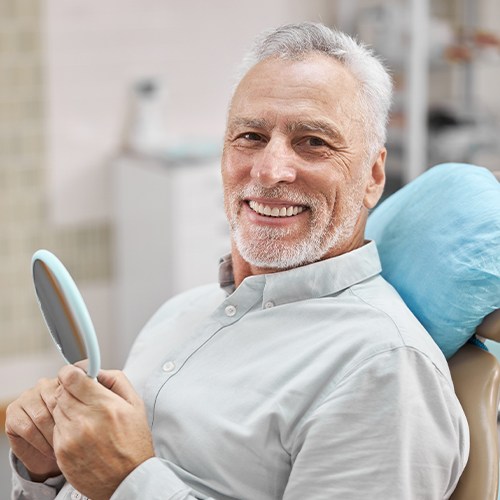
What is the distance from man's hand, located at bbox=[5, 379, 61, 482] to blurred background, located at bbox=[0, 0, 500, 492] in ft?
6.11

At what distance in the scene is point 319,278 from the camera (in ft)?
5.36

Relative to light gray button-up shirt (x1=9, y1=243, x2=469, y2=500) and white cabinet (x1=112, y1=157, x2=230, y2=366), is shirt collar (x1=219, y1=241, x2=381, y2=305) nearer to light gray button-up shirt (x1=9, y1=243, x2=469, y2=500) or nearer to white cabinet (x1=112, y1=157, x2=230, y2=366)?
light gray button-up shirt (x1=9, y1=243, x2=469, y2=500)

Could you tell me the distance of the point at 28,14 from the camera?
3.68 m

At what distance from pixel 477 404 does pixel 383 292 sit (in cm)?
22

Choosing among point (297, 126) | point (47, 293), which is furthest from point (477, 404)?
point (47, 293)

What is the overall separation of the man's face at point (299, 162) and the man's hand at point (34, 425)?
0.39 metres

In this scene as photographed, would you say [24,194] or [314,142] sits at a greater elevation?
[314,142]

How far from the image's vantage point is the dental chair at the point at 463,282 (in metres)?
1.53

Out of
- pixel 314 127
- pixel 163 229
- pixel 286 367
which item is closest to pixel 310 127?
pixel 314 127

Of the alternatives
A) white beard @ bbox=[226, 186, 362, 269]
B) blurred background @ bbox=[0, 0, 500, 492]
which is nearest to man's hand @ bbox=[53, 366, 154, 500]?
white beard @ bbox=[226, 186, 362, 269]

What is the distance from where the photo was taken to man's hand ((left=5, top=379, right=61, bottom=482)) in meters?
1.60

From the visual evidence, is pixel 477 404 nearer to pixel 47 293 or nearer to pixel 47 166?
pixel 47 293

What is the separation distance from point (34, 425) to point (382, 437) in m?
0.56

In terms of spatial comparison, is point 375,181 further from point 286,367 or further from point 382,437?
point 382,437
